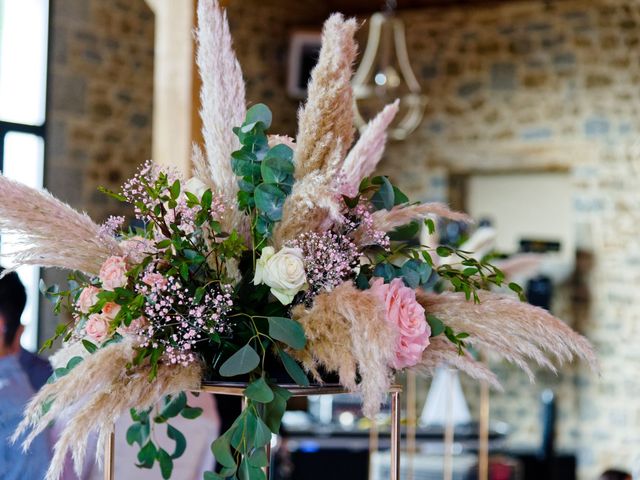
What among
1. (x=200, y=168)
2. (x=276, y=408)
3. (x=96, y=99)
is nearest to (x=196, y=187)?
(x=200, y=168)

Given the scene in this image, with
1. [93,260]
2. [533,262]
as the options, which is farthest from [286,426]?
[93,260]

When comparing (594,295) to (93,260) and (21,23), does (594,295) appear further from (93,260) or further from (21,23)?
(93,260)

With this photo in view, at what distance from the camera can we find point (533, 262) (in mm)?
3891

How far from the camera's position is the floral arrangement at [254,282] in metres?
1.51

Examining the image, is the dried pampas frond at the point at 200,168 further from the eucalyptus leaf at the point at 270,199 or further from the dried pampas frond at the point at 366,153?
the dried pampas frond at the point at 366,153

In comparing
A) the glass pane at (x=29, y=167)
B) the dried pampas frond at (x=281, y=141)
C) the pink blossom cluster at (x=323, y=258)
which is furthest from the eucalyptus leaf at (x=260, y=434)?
the glass pane at (x=29, y=167)

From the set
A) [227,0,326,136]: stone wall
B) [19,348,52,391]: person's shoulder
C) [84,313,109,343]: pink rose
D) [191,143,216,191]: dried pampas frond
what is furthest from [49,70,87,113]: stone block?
[84,313,109,343]: pink rose

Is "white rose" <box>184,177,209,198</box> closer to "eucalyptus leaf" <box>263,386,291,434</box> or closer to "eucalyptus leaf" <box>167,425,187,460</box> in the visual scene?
"eucalyptus leaf" <box>263,386,291,434</box>

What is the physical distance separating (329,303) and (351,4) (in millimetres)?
8798

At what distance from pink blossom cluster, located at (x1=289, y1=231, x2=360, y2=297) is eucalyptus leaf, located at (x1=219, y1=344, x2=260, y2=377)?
5.4 inches

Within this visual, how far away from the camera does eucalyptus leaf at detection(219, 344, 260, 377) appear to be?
1.53 m

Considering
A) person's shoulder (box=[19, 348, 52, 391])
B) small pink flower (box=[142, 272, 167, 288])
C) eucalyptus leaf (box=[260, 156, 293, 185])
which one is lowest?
person's shoulder (box=[19, 348, 52, 391])

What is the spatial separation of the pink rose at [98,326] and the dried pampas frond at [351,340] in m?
0.28

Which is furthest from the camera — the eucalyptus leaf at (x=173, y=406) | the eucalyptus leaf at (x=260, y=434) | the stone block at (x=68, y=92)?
the stone block at (x=68, y=92)
